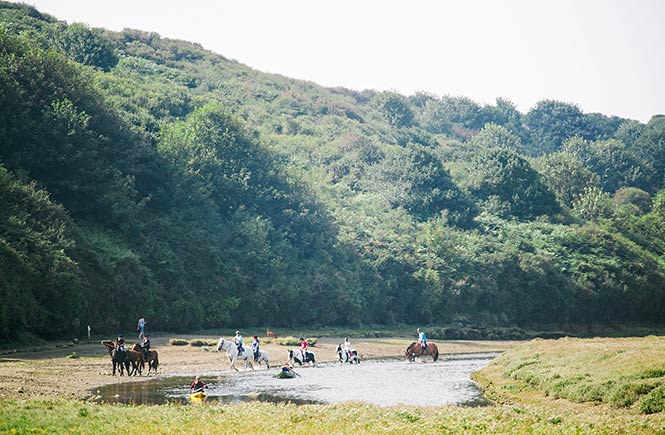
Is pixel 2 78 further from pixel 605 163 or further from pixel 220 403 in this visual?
pixel 605 163

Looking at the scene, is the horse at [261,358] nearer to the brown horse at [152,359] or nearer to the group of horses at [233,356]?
the group of horses at [233,356]

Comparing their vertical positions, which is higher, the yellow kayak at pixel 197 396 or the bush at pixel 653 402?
the bush at pixel 653 402

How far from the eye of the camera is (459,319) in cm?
9462

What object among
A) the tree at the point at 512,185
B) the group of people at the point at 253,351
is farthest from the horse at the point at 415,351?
the tree at the point at 512,185

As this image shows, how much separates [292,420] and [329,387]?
49.5ft

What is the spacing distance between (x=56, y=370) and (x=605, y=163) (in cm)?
15603

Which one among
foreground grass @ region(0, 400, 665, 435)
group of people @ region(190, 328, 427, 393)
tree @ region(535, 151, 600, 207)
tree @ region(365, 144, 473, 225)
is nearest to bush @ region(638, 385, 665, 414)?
foreground grass @ region(0, 400, 665, 435)

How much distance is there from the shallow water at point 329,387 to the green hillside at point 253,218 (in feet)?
49.6

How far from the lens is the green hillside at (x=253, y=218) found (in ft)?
203

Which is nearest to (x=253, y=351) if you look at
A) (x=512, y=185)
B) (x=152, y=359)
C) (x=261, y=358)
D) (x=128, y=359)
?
(x=261, y=358)

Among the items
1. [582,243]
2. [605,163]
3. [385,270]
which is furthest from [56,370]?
[605,163]

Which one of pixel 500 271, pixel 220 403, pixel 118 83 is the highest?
pixel 118 83

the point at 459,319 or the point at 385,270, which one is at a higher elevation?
the point at 385,270

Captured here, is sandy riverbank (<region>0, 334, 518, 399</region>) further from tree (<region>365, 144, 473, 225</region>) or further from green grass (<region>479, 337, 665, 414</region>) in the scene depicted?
tree (<region>365, 144, 473, 225</region>)
